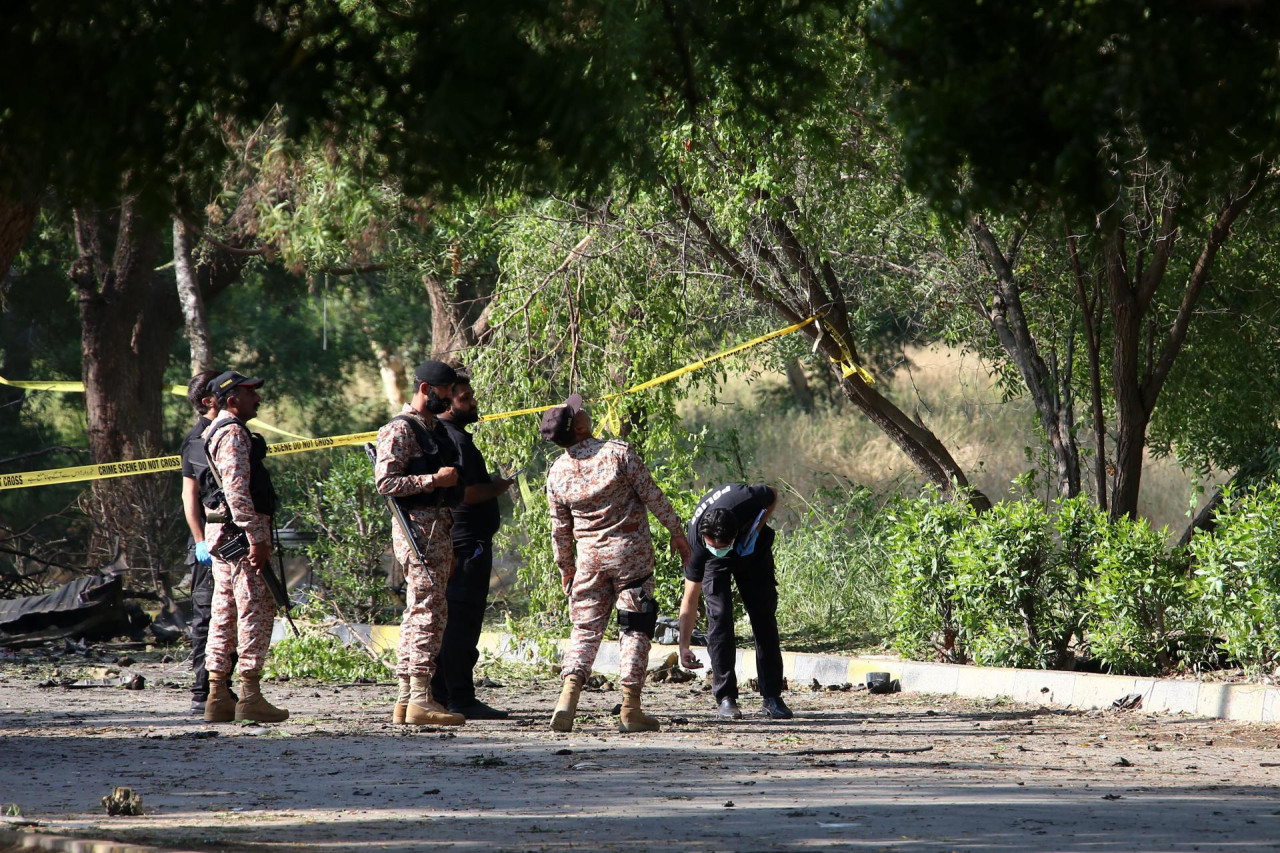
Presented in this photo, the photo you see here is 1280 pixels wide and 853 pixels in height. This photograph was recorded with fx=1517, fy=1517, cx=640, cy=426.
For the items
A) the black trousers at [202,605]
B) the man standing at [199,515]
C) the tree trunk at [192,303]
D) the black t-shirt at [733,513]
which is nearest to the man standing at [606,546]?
the black t-shirt at [733,513]

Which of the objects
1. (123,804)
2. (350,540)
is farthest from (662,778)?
(350,540)

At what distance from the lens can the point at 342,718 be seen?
8750mm

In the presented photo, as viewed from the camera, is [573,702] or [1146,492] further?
[1146,492]

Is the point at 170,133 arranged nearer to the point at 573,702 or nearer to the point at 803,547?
the point at 573,702

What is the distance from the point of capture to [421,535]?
316 inches

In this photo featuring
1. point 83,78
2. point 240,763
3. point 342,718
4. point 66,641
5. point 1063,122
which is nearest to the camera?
point 1063,122

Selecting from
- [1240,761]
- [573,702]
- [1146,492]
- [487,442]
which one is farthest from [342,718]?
[1146,492]

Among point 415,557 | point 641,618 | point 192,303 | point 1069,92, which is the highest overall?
point 192,303

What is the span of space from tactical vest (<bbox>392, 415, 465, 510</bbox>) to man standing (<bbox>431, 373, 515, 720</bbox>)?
0.39 m

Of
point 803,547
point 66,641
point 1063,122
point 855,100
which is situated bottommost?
point 66,641

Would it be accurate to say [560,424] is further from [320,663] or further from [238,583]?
[320,663]

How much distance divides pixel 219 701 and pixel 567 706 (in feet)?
6.54

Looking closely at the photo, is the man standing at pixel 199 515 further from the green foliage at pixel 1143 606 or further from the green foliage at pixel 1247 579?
the green foliage at pixel 1247 579

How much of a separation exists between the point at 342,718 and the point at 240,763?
1.87 m
